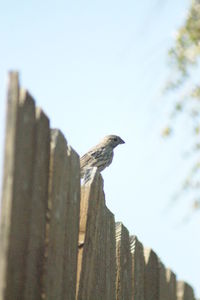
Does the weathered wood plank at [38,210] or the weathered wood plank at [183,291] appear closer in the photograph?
the weathered wood plank at [38,210]

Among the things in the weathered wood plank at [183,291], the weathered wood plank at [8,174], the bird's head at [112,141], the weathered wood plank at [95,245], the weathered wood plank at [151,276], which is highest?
the bird's head at [112,141]

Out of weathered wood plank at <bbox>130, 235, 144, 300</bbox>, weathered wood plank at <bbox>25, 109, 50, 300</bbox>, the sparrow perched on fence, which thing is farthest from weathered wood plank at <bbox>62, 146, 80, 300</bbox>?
the sparrow perched on fence

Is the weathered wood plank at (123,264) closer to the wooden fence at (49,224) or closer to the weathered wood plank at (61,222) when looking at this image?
the wooden fence at (49,224)

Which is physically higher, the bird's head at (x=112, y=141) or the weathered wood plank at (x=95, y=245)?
the bird's head at (x=112, y=141)

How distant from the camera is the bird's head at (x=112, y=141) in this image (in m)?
9.78

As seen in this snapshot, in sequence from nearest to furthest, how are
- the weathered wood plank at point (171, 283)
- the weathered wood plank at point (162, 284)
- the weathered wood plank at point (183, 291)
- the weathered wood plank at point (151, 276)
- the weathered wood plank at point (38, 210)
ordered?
the weathered wood plank at point (38, 210)
the weathered wood plank at point (151, 276)
the weathered wood plank at point (162, 284)
the weathered wood plank at point (171, 283)
the weathered wood plank at point (183, 291)

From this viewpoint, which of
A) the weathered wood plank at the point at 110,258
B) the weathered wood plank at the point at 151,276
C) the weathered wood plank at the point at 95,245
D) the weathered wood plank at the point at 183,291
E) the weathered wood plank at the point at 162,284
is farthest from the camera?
the weathered wood plank at the point at 183,291

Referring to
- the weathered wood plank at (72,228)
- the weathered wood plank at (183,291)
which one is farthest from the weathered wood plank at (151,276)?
the weathered wood plank at (72,228)

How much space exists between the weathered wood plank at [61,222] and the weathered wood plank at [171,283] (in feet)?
8.13

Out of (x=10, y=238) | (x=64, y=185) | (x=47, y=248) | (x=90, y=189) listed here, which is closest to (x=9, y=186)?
(x=10, y=238)

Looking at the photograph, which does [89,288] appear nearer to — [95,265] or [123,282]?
[95,265]

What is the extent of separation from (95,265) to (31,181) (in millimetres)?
1375

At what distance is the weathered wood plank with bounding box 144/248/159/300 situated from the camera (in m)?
5.25

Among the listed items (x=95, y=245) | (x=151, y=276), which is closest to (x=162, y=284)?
(x=151, y=276)
